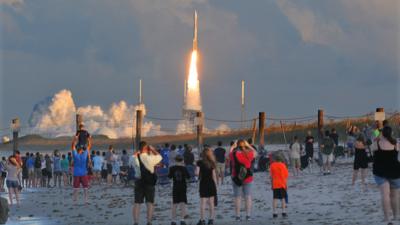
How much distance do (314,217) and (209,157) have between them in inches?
113

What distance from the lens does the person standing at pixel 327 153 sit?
30.2 m

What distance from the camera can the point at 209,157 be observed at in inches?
761

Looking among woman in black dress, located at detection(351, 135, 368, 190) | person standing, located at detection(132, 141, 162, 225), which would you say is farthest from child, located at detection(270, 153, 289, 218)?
woman in black dress, located at detection(351, 135, 368, 190)

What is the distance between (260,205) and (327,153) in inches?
272

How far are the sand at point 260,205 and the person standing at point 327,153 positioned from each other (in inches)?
12.9

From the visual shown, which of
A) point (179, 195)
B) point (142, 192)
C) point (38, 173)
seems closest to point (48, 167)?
point (38, 173)

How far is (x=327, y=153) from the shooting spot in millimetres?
30484

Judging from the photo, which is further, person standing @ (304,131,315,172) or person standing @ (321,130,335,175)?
person standing @ (304,131,315,172)

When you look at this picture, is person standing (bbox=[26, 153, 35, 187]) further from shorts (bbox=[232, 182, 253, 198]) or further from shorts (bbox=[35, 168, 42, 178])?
shorts (bbox=[232, 182, 253, 198])

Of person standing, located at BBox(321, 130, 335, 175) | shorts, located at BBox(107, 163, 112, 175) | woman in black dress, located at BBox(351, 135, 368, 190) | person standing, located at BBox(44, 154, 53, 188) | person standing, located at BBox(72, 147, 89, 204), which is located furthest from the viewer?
person standing, located at BBox(44, 154, 53, 188)

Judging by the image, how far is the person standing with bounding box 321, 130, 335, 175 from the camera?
3019 cm

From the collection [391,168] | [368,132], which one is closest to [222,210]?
[391,168]

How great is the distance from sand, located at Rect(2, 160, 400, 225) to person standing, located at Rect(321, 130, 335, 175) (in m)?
0.33

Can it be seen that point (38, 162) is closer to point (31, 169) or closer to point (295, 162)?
point (31, 169)
